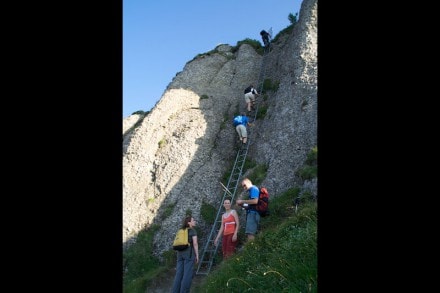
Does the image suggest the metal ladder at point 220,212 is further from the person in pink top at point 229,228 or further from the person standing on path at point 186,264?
the person standing on path at point 186,264

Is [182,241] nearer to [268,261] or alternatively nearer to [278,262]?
[268,261]

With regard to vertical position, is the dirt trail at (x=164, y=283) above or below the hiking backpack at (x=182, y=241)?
below

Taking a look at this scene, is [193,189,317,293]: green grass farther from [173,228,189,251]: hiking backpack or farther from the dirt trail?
the dirt trail

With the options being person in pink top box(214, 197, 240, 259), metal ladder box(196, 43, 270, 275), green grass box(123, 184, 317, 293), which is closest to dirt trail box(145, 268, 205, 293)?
green grass box(123, 184, 317, 293)

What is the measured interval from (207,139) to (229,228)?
15452 mm

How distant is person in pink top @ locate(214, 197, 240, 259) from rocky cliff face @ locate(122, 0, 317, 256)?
211 inches

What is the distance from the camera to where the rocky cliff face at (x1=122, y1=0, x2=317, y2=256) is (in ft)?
88.2

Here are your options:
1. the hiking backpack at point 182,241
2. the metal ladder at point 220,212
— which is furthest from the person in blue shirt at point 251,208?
the hiking backpack at point 182,241

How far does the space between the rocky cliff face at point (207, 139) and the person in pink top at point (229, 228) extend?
536cm

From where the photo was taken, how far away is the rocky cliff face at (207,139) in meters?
A: 26.9

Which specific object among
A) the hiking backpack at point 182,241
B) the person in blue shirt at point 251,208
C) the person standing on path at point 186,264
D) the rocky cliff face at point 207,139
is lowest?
the person standing on path at point 186,264
